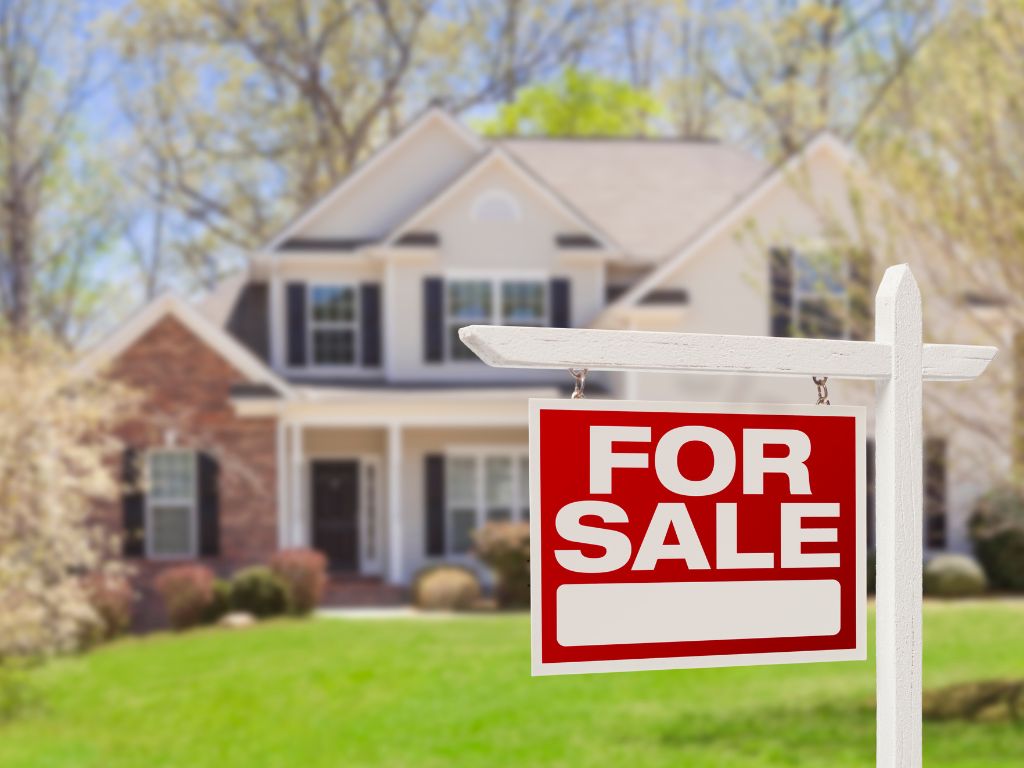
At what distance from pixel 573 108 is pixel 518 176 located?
38.8 feet

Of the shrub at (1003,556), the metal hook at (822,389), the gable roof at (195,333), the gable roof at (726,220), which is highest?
the gable roof at (726,220)

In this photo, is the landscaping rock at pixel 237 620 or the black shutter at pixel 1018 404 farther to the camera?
the landscaping rock at pixel 237 620

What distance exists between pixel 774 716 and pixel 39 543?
A: 813 centimetres

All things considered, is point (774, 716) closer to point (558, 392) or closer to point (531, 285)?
point (558, 392)

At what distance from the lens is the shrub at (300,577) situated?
62.0 feet

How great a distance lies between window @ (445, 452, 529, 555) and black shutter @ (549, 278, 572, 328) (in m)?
2.55

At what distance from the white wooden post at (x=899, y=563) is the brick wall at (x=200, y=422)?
721 inches

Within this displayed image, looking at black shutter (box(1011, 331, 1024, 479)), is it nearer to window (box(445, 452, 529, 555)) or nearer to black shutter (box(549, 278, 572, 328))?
black shutter (box(549, 278, 572, 328))

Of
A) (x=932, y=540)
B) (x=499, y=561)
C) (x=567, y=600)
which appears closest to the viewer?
(x=567, y=600)

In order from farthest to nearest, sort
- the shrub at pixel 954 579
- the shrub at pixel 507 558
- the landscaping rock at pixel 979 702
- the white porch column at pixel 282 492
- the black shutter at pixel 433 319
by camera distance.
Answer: the black shutter at pixel 433 319, the white porch column at pixel 282 492, the shrub at pixel 954 579, the shrub at pixel 507 558, the landscaping rock at pixel 979 702

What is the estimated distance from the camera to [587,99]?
3372 cm

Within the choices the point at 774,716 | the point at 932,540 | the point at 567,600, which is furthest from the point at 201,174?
the point at 567,600

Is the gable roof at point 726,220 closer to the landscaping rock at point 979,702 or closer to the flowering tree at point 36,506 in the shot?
the flowering tree at point 36,506

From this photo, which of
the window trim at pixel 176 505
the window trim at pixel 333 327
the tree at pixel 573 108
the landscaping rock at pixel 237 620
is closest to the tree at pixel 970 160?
the landscaping rock at pixel 237 620
